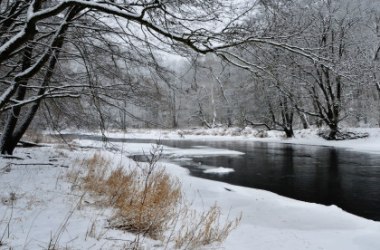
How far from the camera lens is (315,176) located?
12.6 metres

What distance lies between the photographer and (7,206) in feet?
14.9

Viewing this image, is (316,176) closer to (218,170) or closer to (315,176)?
(315,176)

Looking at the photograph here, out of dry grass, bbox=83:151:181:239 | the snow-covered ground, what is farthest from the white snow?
dry grass, bbox=83:151:181:239

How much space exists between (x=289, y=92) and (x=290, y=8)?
985 mm

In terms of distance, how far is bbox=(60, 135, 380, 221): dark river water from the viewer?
912 centimetres

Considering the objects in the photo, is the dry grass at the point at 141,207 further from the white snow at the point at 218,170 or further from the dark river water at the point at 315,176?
the white snow at the point at 218,170

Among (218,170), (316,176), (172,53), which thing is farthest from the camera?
(218,170)

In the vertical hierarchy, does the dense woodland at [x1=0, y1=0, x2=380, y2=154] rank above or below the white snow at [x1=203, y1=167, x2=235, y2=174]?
above

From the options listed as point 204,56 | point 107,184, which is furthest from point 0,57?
point 107,184

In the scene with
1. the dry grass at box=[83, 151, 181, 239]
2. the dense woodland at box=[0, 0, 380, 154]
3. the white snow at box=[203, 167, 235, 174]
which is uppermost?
the dense woodland at box=[0, 0, 380, 154]

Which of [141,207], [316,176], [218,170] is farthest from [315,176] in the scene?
[141,207]

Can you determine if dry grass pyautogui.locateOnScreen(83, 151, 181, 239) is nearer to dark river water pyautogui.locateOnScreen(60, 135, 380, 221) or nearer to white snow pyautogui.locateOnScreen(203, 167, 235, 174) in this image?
dark river water pyautogui.locateOnScreen(60, 135, 380, 221)

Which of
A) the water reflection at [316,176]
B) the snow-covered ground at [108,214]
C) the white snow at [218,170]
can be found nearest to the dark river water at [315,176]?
the water reflection at [316,176]

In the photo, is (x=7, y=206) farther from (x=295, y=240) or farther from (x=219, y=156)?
(x=219, y=156)
